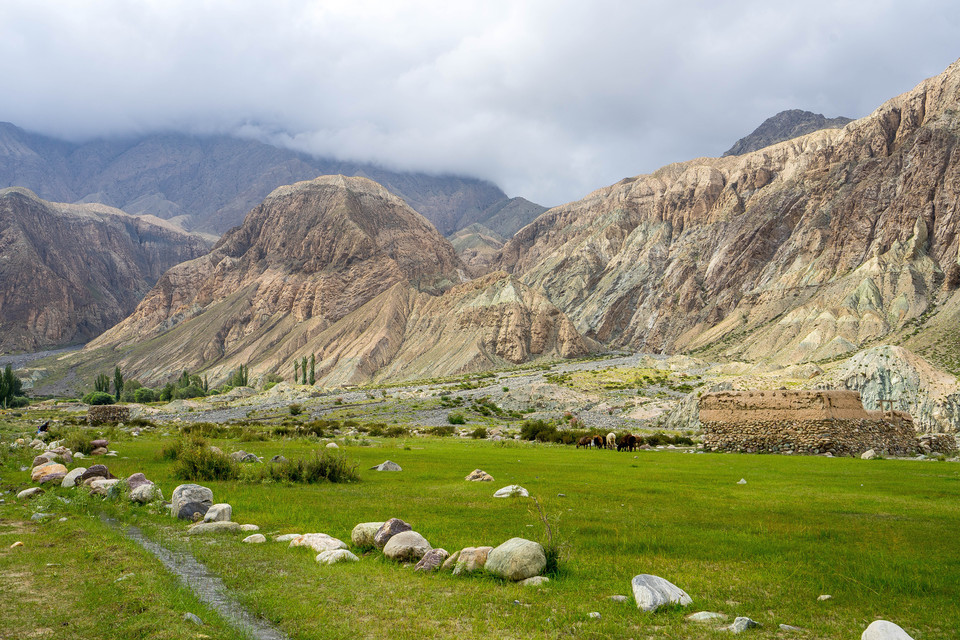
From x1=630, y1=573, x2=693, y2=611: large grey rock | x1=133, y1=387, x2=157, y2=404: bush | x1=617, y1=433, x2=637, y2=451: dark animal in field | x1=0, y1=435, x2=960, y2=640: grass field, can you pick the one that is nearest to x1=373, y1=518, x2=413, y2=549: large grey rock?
x1=0, y1=435, x2=960, y2=640: grass field

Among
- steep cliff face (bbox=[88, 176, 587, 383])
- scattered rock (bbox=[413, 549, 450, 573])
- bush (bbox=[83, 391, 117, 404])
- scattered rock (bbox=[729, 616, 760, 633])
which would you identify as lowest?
bush (bbox=[83, 391, 117, 404])

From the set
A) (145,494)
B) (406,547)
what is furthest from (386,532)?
(145,494)

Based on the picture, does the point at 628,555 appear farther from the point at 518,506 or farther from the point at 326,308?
the point at 326,308

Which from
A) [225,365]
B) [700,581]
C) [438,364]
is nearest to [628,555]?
[700,581]

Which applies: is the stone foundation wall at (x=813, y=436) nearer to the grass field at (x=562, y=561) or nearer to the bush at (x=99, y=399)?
the grass field at (x=562, y=561)

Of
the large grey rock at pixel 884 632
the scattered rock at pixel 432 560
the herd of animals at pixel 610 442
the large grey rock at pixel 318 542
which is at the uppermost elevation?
the large grey rock at pixel 884 632

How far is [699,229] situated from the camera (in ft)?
598

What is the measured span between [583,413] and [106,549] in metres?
Result: 50.2

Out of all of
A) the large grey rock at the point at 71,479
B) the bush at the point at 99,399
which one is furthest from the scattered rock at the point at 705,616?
the bush at the point at 99,399

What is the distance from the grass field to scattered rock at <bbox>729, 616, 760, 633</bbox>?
0.11m

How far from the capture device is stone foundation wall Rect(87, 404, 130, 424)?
5188 centimetres

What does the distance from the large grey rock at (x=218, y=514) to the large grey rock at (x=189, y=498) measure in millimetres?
785

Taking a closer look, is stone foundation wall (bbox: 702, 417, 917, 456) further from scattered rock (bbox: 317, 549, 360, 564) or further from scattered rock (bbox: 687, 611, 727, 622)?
scattered rock (bbox: 317, 549, 360, 564)

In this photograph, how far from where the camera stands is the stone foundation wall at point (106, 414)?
51.9 meters
